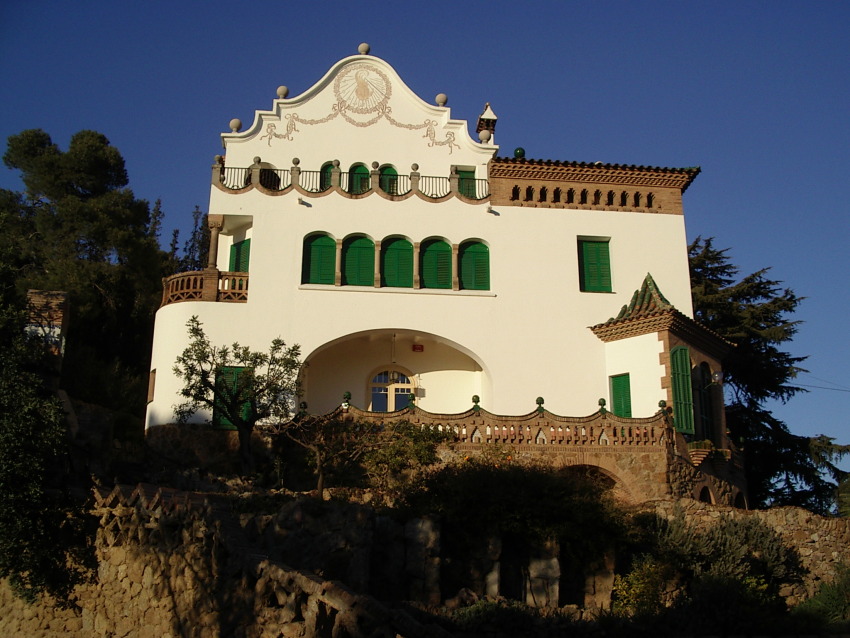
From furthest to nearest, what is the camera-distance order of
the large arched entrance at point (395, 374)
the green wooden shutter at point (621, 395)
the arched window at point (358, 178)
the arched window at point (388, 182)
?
the arched window at point (358, 178), the arched window at point (388, 182), the large arched entrance at point (395, 374), the green wooden shutter at point (621, 395)

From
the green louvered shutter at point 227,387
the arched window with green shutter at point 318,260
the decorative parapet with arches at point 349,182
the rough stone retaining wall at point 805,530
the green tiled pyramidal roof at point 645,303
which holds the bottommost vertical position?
the rough stone retaining wall at point 805,530

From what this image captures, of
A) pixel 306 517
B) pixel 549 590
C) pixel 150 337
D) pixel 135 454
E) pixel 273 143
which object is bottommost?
pixel 549 590

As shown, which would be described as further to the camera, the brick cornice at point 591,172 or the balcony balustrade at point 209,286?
the brick cornice at point 591,172

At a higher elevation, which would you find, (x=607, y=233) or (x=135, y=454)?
(x=607, y=233)

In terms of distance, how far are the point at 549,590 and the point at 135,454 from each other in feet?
37.5

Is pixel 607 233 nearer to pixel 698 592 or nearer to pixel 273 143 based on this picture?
pixel 273 143

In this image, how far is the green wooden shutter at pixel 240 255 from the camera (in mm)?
27812

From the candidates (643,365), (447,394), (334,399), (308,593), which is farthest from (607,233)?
(308,593)

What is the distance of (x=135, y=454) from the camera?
77.7ft

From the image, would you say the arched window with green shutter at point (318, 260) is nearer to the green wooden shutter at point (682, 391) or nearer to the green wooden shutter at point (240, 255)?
Answer: the green wooden shutter at point (240, 255)

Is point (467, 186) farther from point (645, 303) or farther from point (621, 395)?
point (621, 395)

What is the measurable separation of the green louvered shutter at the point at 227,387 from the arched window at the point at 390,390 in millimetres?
4489

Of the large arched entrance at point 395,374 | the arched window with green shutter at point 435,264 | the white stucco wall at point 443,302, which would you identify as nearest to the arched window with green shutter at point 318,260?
the white stucco wall at point 443,302

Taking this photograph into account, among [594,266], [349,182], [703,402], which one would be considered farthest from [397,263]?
[703,402]
